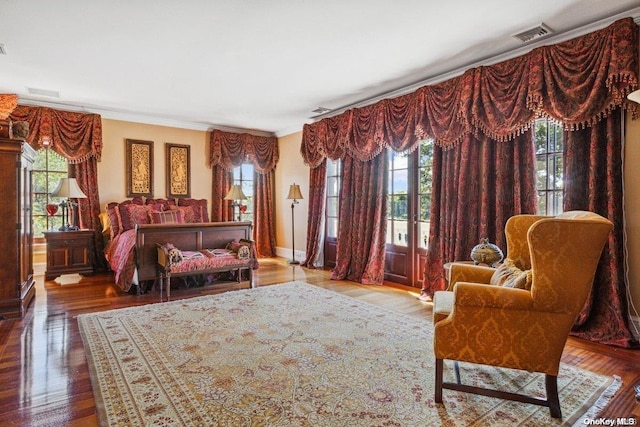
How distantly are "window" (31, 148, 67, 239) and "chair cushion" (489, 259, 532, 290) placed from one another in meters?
6.28

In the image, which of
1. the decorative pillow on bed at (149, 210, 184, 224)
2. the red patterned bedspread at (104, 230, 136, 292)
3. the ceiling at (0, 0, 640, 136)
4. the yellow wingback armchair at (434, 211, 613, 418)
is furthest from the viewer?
the decorative pillow on bed at (149, 210, 184, 224)

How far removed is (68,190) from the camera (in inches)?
208

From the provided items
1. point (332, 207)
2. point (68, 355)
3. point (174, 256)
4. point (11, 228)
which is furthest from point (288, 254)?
point (68, 355)

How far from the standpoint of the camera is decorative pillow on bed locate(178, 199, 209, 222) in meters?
6.29

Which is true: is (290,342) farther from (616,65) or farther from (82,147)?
(82,147)

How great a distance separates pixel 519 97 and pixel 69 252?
6198 mm

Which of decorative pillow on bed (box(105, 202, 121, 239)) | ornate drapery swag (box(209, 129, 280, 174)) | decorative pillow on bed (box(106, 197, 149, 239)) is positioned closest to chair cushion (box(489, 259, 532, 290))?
decorative pillow on bed (box(106, 197, 149, 239))

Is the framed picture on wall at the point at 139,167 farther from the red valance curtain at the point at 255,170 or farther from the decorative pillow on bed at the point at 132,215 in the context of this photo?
the red valance curtain at the point at 255,170

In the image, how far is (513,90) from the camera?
11.4 feet

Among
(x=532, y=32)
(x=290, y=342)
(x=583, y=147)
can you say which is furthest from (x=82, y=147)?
(x=583, y=147)

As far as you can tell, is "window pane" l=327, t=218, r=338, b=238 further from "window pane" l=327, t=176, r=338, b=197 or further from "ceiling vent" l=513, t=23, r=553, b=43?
"ceiling vent" l=513, t=23, r=553, b=43

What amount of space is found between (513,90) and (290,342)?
3104mm

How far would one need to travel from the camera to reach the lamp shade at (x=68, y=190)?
523 centimetres

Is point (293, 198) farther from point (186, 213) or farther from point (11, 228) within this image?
point (11, 228)
